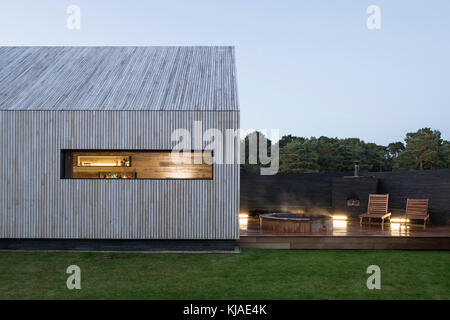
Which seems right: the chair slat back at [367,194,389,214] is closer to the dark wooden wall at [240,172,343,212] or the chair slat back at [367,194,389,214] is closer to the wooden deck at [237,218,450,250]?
the dark wooden wall at [240,172,343,212]

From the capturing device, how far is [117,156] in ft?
32.1

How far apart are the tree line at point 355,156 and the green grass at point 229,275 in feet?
58.3

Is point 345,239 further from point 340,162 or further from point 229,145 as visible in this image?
point 340,162

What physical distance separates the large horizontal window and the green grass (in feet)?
8.42

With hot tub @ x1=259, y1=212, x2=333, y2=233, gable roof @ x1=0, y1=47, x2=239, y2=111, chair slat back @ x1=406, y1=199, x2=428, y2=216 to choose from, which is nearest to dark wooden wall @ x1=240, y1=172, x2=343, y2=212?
Result: chair slat back @ x1=406, y1=199, x2=428, y2=216

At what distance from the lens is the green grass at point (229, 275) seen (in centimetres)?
462

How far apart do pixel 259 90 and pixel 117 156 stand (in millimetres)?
31530

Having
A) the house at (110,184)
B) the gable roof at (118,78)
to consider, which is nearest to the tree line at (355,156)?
the gable roof at (118,78)

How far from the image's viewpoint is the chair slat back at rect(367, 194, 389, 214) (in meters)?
10.1

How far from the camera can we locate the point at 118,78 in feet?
28.7

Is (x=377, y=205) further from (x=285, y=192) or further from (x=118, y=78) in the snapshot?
(x=118, y=78)

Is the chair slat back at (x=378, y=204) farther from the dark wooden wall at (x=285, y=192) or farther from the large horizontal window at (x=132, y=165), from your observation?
the large horizontal window at (x=132, y=165)

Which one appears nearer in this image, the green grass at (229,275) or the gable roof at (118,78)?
the green grass at (229,275)

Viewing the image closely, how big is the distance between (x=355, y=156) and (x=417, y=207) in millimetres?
17449
